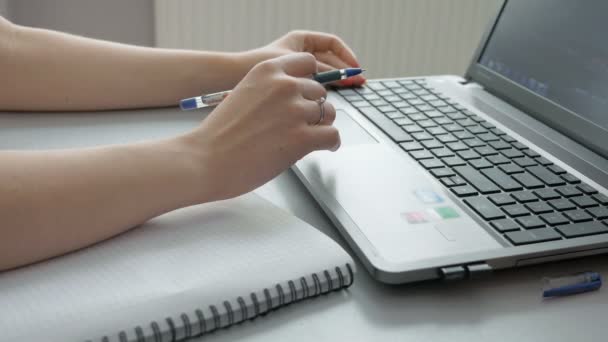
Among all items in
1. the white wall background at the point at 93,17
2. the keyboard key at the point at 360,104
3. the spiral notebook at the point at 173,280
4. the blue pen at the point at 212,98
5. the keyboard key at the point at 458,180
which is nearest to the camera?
the spiral notebook at the point at 173,280

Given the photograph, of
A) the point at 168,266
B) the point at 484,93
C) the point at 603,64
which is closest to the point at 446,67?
the point at 484,93

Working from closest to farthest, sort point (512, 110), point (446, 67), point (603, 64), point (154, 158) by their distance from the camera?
1. point (154, 158)
2. point (603, 64)
3. point (512, 110)
4. point (446, 67)

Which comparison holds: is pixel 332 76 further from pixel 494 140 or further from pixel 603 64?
pixel 603 64

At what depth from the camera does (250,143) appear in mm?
536

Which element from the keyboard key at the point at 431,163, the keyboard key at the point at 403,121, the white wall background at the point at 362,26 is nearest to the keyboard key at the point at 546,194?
the keyboard key at the point at 431,163

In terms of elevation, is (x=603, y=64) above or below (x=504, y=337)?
above

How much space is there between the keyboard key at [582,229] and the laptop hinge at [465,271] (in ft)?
0.30

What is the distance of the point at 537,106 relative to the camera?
0.77 m

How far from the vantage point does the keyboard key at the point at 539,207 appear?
1.74 feet

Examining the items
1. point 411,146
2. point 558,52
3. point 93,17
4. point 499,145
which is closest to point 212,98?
point 411,146

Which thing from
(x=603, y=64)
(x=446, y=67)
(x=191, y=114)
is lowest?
(x=446, y=67)

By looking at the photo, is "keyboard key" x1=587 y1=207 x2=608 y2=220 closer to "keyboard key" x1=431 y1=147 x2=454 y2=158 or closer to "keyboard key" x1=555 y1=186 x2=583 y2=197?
"keyboard key" x1=555 y1=186 x2=583 y2=197

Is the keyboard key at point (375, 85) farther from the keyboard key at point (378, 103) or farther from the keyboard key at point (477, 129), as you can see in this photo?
the keyboard key at point (477, 129)

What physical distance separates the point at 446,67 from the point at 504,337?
162 cm
